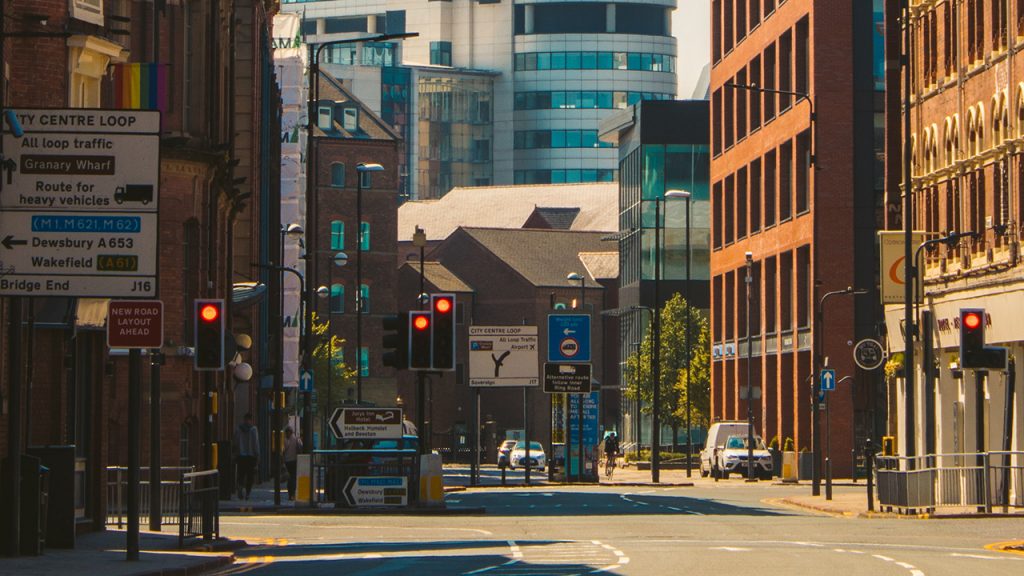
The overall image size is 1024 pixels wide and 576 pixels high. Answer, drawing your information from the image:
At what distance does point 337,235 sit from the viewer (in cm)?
13200

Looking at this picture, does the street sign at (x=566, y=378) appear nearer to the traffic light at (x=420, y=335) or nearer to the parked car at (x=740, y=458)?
the parked car at (x=740, y=458)

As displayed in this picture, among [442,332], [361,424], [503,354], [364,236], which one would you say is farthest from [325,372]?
[442,332]

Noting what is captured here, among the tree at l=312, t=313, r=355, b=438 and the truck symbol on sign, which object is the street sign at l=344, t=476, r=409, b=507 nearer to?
the truck symbol on sign

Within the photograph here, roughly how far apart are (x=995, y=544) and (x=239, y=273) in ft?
122

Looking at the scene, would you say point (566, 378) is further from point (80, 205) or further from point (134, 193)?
point (80, 205)

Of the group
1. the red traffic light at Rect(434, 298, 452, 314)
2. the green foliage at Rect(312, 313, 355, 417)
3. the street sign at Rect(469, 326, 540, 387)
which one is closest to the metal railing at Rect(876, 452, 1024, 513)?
the red traffic light at Rect(434, 298, 452, 314)

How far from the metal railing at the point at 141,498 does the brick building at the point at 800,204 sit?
35.6m

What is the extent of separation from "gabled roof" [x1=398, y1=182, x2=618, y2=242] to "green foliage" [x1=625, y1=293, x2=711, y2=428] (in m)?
67.3

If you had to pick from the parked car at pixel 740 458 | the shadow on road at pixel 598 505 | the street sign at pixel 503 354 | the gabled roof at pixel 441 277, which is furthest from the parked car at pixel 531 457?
the shadow on road at pixel 598 505

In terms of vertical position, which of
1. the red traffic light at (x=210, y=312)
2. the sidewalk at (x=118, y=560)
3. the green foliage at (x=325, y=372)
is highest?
the green foliage at (x=325, y=372)

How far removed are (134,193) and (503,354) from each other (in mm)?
33440

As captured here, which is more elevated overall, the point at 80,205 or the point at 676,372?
the point at 676,372

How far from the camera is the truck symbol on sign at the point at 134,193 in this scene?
78.3 ft

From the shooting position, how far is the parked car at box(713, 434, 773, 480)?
237ft
